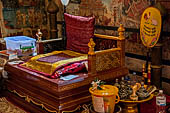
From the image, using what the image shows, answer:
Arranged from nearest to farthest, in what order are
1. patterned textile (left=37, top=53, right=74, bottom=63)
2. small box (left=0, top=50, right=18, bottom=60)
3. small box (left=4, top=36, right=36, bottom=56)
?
patterned textile (left=37, top=53, right=74, bottom=63) < small box (left=0, top=50, right=18, bottom=60) < small box (left=4, top=36, right=36, bottom=56)

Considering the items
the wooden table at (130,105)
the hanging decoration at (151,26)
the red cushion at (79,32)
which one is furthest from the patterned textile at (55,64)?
the hanging decoration at (151,26)

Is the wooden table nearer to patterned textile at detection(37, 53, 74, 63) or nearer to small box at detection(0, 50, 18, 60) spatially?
patterned textile at detection(37, 53, 74, 63)

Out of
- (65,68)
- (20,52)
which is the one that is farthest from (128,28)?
(20,52)

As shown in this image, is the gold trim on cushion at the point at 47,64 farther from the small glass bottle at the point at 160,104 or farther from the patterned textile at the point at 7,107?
the small glass bottle at the point at 160,104

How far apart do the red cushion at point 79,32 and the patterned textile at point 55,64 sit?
19 centimetres

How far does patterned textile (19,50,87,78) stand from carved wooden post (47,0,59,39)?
1.49 metres

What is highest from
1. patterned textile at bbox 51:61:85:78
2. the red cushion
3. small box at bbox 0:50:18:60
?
the red cushion

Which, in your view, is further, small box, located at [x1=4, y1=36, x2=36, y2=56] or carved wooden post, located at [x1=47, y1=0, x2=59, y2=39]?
carved wooden post, located at [x1=47, y1=0, x2=59, y2=39]

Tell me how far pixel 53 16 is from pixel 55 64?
7.35 feet

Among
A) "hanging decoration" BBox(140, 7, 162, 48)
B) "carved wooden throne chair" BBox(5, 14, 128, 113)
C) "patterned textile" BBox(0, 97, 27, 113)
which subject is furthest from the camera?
"patterned textile" BBox(0, 97, 27, 113)

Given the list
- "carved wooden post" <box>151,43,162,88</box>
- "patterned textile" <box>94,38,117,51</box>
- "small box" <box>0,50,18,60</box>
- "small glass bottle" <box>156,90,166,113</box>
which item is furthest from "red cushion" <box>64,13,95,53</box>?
"small glass bottle" <box>156,90,166,113</box>

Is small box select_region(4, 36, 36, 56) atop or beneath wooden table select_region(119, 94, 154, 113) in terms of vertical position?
atop

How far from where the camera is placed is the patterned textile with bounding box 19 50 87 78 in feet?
11.7

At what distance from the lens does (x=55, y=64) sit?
11.9ft
